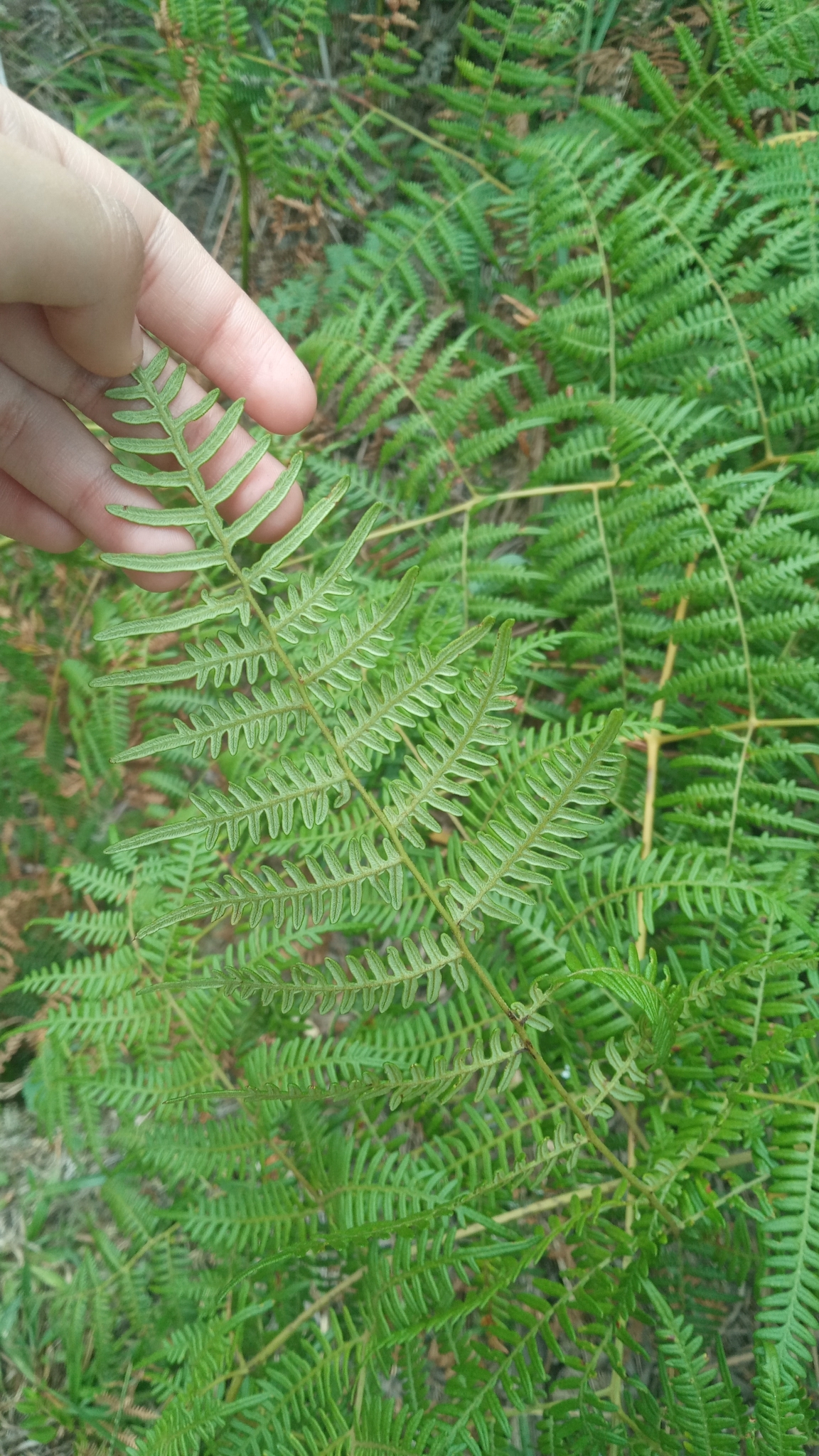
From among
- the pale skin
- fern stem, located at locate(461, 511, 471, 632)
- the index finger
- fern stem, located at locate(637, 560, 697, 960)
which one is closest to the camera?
the pale skin

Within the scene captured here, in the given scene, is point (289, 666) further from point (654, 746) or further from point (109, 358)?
point (654, 746)

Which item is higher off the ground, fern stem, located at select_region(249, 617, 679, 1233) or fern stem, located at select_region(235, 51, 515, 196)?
fern stem, located at select_region(235, 51, 515, 196)

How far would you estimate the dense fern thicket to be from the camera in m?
0.92

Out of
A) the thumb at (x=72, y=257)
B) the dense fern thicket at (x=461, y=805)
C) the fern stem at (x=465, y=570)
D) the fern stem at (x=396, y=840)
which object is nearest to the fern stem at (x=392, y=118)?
the dense fern thicket at (x=461, y=805)

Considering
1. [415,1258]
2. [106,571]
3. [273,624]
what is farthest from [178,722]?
[106,571]

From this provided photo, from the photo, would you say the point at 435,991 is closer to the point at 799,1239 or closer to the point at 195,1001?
the point at 799,1239

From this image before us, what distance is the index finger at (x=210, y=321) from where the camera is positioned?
134 centimetres

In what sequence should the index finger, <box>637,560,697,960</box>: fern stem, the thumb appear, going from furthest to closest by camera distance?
<box>637,560,697,960</box>: fern stem → the index finger → the thumb

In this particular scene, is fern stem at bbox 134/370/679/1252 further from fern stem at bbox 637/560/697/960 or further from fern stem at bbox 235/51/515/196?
fern stem at bbox 235/51/515/196

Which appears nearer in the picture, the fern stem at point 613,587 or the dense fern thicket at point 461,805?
the dense fern thicket at point 461,805

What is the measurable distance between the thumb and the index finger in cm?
31

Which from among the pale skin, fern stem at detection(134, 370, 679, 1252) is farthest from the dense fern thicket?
the pale skin

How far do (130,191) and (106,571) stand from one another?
49.6 inches

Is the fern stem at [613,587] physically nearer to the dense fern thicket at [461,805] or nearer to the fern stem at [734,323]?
the dense fern thicket at [461,805]
